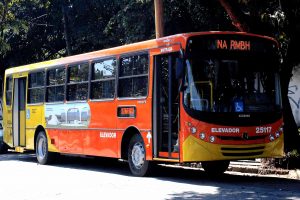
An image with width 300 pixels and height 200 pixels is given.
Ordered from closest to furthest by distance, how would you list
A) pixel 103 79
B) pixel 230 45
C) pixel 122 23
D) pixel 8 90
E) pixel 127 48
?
pixel 230 45 < pixel 127 48 < pixel 103 79 < pixel 8 90 < pixel 122 23

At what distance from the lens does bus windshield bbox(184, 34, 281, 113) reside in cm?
1152

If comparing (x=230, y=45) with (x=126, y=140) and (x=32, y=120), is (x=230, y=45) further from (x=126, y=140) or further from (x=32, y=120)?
(x=32, y=120)

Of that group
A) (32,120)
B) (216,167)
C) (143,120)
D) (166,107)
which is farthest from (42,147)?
(166,107)

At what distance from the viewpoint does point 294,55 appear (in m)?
13.8

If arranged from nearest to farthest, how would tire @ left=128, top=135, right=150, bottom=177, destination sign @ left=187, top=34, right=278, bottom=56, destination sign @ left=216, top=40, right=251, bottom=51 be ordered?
destination sign @ left=187, top=34, right=278, bottom=56 → destination sign @ left=216, top=40, right=251, bottom=51 → tire @ left=128, top=135, right=150, bottom=177

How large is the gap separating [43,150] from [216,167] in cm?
646

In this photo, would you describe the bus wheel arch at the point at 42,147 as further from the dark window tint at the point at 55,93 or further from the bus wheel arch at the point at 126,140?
the bus wheel arch at the point at 126,140

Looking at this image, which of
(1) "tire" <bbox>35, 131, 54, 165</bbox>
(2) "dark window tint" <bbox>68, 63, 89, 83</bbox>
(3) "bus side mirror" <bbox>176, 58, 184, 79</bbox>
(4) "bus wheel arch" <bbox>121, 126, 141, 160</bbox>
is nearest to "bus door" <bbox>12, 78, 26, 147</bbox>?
(1) "tire" <bbox>35, 131, 54, 165</bbox>

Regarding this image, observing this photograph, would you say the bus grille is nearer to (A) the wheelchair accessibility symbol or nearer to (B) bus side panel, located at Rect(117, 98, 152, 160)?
(A) the wheelchair accessibility symbol

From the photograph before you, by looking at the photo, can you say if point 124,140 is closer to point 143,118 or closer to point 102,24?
point 143,118

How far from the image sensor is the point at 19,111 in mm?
19281

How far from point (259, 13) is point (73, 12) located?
50.7 ft

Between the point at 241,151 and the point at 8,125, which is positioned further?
the point at 8,125

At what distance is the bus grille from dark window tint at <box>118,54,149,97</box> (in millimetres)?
2327
